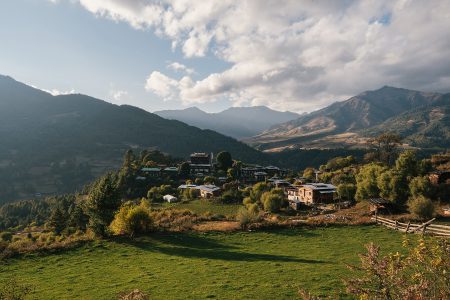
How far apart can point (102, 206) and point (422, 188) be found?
4950 centimetres

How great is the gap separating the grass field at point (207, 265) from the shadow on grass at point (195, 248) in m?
0.09

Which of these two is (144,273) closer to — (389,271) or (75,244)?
(75,244)

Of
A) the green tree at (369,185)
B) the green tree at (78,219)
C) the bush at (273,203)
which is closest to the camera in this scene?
the green tree at (369,185)

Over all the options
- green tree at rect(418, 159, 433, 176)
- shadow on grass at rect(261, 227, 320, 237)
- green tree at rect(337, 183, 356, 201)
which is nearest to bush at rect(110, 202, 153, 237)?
shadow on grass at rect(261, 227, 320, 237)

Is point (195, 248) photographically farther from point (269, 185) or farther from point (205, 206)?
point (269, 185)

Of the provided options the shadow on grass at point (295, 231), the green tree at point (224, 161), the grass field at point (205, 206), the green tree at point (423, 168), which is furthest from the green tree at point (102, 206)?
the green tree at point (224, 161)

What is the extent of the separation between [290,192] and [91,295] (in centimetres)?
6713

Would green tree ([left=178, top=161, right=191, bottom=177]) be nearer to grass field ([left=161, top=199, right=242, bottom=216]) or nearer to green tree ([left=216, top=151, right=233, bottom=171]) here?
green tree ([left=216, top=151, right=233, bottom=171])

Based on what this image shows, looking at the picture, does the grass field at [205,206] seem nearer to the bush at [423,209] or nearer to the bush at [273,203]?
the bush at [273,203]

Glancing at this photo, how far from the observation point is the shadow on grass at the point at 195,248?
1134 inches

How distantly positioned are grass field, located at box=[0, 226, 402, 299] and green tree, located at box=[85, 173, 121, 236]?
299cm

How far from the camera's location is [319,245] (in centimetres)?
3275

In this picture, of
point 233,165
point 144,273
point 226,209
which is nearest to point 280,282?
point 144,273

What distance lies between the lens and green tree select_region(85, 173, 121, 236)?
3825 cm
